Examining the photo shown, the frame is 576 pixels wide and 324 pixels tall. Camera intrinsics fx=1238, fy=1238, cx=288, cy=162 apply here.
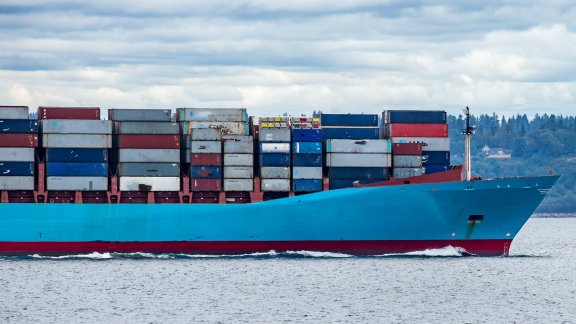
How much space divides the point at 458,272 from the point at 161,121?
20600 millimetres

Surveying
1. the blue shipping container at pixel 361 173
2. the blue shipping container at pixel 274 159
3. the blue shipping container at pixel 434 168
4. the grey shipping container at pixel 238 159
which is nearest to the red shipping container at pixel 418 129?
the blue shipping container at pixel 434 168

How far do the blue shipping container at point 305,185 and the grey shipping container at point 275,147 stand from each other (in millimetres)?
2056

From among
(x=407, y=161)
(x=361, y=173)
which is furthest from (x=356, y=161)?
(x=407, y=161)

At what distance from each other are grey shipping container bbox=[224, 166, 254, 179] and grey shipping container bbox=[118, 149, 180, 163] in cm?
313

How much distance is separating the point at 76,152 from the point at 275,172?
12.2 m

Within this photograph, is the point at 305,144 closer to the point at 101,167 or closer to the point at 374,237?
the point at 374,237

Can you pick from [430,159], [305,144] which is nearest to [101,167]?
[305,144]

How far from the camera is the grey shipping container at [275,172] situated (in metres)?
76.1

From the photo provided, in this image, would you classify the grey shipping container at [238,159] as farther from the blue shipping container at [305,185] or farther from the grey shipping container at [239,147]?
the blue shipping container at [305,185]

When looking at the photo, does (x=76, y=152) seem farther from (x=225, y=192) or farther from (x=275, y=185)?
(x=275, y=185)

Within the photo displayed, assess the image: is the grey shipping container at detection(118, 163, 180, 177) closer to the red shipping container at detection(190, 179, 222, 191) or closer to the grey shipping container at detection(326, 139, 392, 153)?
the red shipping container at detection(190, 179, 222, 191)

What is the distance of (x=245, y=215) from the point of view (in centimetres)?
7494

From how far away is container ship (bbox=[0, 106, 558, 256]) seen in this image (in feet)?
244

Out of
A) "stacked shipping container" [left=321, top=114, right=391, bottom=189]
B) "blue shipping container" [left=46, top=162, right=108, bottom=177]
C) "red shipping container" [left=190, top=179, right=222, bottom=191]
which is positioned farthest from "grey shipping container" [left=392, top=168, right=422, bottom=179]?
"blue shipping container" [left=46, top=162, right=108, bottom=177]
